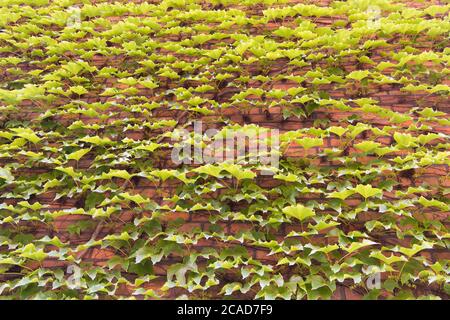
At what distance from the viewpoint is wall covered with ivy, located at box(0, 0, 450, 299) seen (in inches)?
85.2

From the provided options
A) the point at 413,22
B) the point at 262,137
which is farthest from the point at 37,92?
the point at 413,22

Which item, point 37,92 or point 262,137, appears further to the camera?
point 37,92

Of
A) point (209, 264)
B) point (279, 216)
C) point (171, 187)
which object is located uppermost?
point (171, 187)

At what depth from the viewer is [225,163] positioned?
2.29m

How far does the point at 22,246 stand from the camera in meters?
2.33

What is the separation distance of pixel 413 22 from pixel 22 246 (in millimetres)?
3145

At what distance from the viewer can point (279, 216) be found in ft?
7.38

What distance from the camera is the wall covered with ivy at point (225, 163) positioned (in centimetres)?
216
